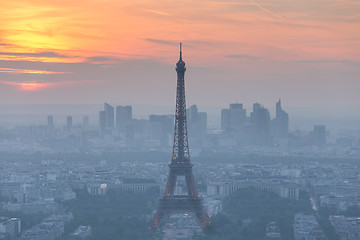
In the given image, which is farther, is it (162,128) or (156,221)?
(162,128)

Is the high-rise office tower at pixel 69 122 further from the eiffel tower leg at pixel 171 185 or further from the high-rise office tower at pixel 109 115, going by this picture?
the eiffel tower leg at pixel 171 185

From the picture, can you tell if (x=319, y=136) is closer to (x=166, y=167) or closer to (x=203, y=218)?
(x=166, y=167)

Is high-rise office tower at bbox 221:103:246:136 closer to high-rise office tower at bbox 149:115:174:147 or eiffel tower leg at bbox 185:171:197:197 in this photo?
high-rise office tower at bbox 149:115:174:147

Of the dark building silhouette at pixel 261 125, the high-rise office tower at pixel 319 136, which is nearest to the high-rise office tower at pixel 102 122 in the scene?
the dark building silhouette at pixel 261 125

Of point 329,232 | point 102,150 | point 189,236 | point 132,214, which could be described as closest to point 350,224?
point 329,232

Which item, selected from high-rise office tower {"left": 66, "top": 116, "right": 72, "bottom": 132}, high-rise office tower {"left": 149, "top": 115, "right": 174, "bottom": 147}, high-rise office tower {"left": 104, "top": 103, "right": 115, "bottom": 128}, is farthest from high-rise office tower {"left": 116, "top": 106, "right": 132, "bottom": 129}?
high-rise office tower {"left": 66, "top": 116, "right": 72, "bottom": 132}

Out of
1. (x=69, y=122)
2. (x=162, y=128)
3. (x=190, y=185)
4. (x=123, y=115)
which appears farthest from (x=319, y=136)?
(x=190, y=185)
